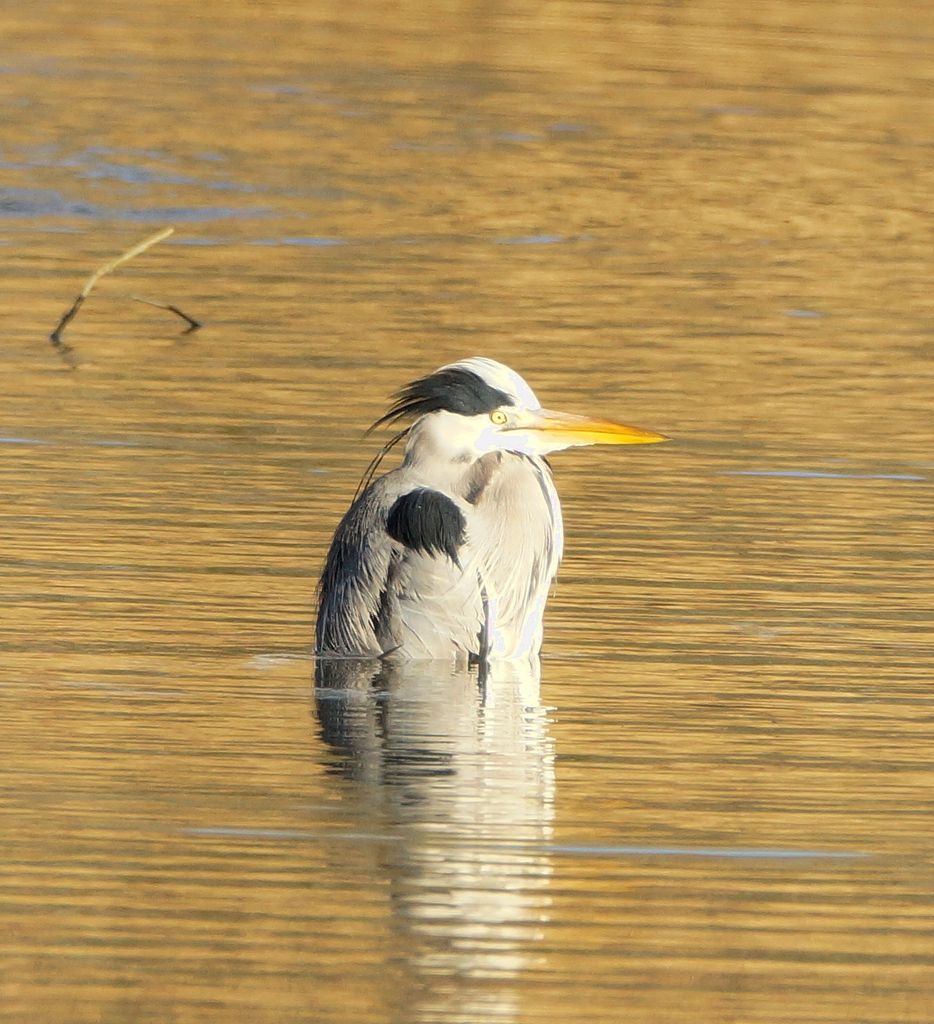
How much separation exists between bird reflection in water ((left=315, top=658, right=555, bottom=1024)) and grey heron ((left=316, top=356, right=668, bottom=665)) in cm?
10

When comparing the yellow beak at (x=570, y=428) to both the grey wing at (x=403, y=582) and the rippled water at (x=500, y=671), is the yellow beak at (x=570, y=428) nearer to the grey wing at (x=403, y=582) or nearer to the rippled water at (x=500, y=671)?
the grey wing at (x=403, y=582)

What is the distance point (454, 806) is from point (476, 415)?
212 cm

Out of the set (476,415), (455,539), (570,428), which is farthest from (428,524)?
(570,428)

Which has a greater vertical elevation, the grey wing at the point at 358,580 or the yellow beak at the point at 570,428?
the yellow beak at the point at 570,428

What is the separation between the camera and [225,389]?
13906mm

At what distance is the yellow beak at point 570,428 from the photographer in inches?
365

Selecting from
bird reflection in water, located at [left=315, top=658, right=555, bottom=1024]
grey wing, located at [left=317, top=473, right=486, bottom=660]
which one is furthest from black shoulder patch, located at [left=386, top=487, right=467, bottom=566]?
bird reflection in water, located at [left=315, top=658, right=555, bottom=1024]

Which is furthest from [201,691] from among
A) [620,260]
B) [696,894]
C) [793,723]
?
[620,260]

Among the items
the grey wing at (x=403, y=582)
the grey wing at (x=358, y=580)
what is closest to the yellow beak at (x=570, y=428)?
the grey wing at (x=403, y=582)

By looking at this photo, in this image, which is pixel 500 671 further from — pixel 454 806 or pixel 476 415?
pixel 454 806

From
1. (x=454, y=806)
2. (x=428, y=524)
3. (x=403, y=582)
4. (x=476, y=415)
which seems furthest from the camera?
(x=476, y=415)

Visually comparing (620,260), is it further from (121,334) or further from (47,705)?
(47,705)

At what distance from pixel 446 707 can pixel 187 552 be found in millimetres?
2219

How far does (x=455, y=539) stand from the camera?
8945 millimetres
